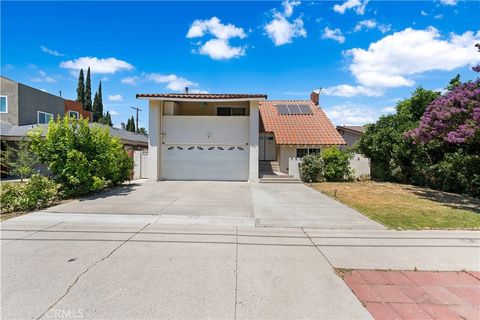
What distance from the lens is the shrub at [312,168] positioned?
49.2 ft

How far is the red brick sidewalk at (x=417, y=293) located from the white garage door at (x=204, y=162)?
11.8 meters

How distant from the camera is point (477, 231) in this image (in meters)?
5.86

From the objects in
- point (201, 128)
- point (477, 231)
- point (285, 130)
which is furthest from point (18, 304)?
point (285, 130)

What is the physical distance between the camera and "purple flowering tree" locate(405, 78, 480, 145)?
8836mm

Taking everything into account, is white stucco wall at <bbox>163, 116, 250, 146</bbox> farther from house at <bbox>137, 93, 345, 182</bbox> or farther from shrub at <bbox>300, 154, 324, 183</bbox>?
shrub at <bbox>300, 154, 324, 183</bbox>

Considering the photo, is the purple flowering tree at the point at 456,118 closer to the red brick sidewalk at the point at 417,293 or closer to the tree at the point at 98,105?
the red brick sidewalk at the point at 417,293

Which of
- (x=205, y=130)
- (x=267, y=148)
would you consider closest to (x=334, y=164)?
(x=267, y=148)

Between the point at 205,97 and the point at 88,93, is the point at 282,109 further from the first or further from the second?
the point at 88,93

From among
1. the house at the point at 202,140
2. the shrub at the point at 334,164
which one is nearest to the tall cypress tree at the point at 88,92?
the house at the point at 202,140

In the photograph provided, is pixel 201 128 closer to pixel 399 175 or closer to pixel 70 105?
pixel 399 175

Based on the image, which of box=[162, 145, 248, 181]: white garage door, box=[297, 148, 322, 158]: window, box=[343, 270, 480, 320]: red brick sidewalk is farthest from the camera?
box=[297, 148, 322, 158]: window

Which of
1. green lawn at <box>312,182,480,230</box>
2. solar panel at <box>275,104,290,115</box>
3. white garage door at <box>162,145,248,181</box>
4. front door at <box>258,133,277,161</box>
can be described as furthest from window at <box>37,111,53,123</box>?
green lawn at <box>312,182,480,230</box>

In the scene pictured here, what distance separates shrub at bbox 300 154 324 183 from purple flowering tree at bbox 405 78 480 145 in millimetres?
5306

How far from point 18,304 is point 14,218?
15.9ft
